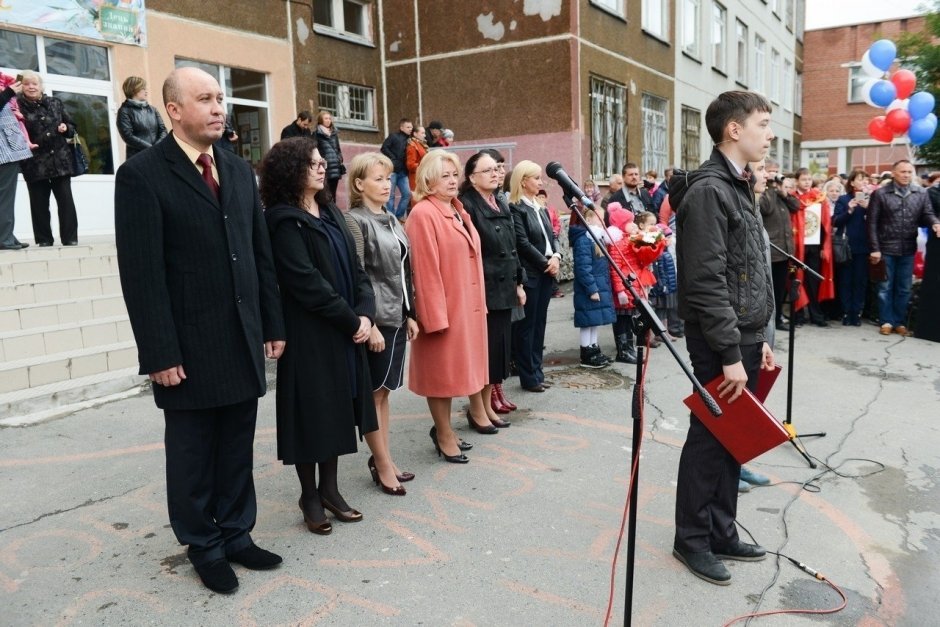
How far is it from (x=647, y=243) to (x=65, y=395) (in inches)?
207

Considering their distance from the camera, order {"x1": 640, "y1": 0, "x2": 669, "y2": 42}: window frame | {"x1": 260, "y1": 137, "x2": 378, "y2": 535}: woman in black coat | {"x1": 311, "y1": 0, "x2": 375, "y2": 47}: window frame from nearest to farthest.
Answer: {"x1": 260, "y1": 137, "x2": 378, "y2": 535}: woman in black coat → {"x1": 311, "y1": 0, "x2": 375, "y2": 47}: window frame → {"x1": 640, "y1": 0, "x2": 669, "y2": 42}: window frame

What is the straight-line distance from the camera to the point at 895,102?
513 inches

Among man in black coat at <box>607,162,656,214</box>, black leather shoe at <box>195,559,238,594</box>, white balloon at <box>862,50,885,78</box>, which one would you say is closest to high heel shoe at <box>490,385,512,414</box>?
black leather shoe at <box>195,559,238,594</box>

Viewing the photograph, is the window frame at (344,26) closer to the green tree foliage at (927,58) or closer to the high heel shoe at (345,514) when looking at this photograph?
the high heel shoe at (345,514)

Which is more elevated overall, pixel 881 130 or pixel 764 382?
pixel 881 130

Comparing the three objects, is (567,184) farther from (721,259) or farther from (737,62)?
(737,62)

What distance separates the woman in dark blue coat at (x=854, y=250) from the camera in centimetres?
946

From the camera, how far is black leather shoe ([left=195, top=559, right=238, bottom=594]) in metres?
3.05

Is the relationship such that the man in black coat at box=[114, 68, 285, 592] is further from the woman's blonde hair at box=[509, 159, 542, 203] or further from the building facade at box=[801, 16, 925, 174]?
the building facade at box=[801, 16, 925, 174]

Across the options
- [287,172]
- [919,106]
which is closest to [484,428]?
[287,172]

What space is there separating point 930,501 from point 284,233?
3.89 meters

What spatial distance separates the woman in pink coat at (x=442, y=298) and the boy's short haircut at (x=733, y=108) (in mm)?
1819

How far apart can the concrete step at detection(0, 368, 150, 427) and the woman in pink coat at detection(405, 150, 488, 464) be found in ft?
10.1

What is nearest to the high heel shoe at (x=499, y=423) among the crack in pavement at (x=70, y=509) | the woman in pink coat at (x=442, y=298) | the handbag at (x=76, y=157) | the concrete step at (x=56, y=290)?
the woman in pink coat at (x=442, y=298)
